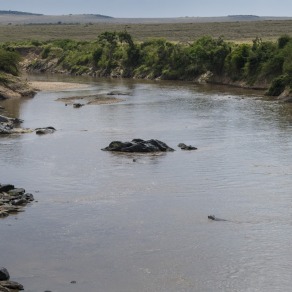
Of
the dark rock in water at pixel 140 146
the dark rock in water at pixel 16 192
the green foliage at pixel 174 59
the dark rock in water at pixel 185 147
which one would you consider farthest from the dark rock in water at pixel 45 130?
the green foliage at pixel 174 59

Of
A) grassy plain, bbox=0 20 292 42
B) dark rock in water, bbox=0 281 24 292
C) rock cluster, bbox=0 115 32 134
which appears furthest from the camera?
grassy plain, bbox=0 20 292 42

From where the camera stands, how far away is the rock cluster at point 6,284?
1925 cm

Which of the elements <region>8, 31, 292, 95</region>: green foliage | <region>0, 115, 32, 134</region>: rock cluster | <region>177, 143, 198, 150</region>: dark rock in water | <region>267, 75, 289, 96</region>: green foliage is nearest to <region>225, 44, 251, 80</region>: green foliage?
<region>8, 31, 292, 95</region>: green foliage

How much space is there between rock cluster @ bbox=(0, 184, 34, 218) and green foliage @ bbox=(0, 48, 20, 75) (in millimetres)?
43059

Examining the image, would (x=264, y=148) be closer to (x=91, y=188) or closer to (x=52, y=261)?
(x=91, y=188)

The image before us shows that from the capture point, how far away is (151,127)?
4719 centimetres

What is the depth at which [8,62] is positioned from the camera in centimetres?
7131

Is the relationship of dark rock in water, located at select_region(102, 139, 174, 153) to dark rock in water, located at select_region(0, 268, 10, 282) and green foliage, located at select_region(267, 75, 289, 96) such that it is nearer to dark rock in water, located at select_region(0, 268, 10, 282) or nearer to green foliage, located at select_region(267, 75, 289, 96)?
dark rock in water, located at select_region(0, 268, 10, 282)

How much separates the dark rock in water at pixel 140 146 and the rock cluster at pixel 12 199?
10.0 meters

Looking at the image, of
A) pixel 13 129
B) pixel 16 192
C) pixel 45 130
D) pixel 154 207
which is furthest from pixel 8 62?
pixel 154 207

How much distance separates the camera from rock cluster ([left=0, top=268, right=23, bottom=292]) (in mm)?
19255

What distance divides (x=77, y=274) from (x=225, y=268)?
4.31 m

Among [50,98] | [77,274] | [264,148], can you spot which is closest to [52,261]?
[77,274]

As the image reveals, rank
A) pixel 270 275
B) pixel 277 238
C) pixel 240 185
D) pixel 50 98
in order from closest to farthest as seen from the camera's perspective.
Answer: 1. pixel 270 275
2. pixel 277 238
3. pixel 240 185
4. pixel 50 98
